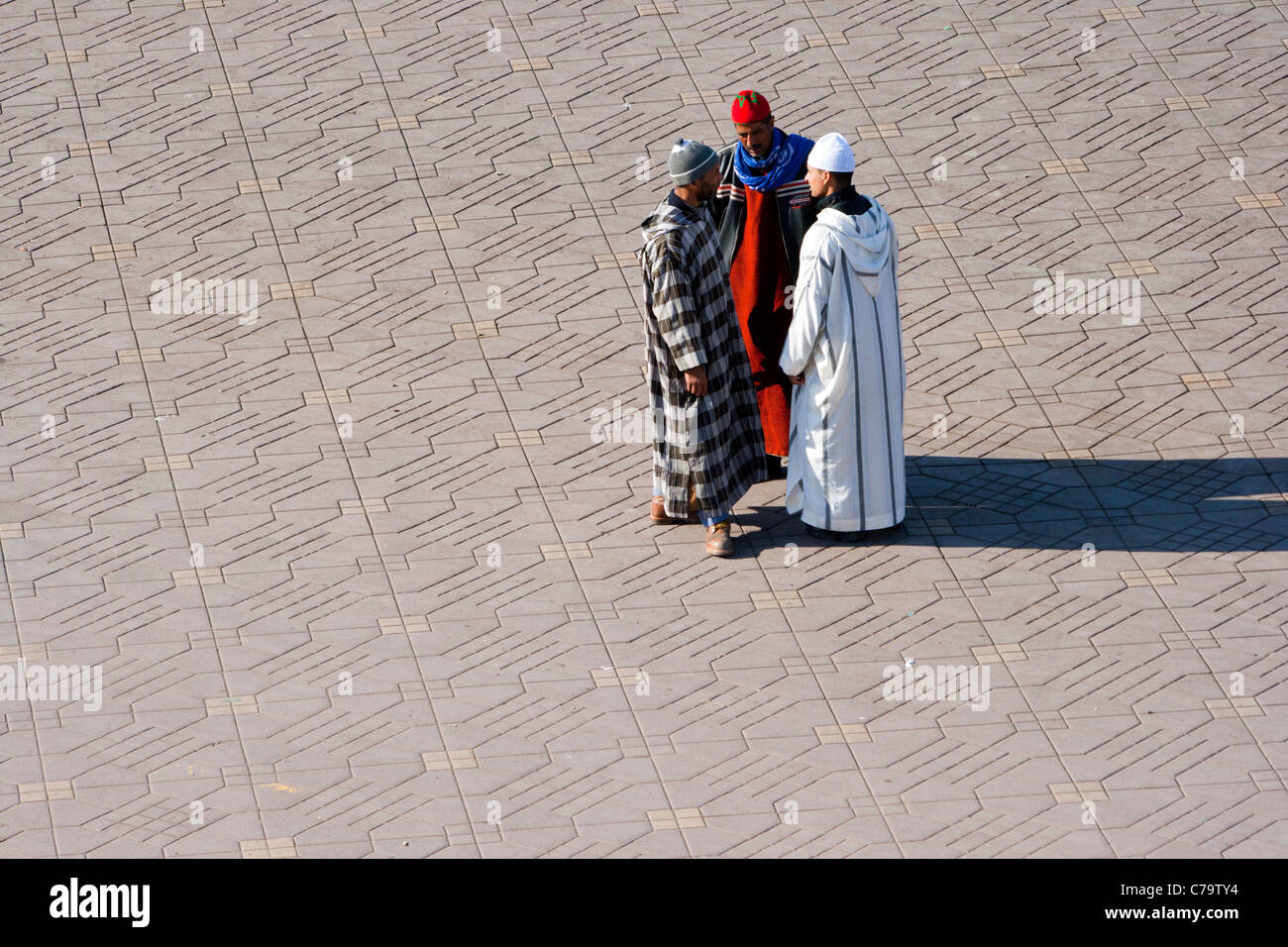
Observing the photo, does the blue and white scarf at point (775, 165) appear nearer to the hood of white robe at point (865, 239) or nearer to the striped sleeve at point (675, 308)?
the hood of white robe at point (865, 239)

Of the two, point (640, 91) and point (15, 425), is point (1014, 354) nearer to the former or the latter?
point (640, 91)

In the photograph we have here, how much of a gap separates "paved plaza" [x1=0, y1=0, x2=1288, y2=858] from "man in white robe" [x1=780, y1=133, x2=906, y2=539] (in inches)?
10.2

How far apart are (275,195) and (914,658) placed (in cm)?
529

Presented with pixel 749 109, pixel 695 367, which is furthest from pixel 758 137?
pixel 695 367

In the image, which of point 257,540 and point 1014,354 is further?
point 1014,354

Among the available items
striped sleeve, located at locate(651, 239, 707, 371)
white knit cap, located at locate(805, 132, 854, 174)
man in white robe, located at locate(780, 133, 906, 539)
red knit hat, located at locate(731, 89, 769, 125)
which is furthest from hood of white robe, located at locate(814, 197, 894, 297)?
striped sleeve, located at locate(651, 239, 707, 371)

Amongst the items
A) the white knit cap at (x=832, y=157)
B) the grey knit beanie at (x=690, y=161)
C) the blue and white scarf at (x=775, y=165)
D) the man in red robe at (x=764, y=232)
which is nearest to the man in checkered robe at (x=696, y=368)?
the grey knit beanie at (x=690, y=161)

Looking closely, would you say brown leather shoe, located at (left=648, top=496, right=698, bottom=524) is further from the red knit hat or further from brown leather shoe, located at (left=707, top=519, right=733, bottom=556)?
the red knit hat

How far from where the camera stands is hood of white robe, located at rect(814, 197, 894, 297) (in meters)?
8.40

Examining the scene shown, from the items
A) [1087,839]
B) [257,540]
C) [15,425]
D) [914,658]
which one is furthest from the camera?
[15,425]

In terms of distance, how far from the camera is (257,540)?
8.69m

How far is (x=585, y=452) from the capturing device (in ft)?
30.6

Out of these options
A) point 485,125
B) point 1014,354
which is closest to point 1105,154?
point 1014,354

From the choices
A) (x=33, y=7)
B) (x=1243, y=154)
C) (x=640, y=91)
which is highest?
(x=33, y=7)
